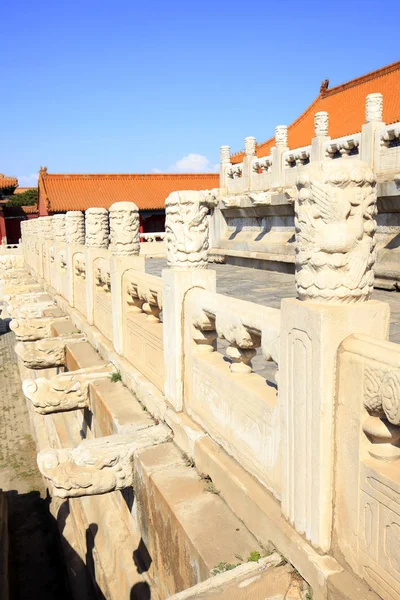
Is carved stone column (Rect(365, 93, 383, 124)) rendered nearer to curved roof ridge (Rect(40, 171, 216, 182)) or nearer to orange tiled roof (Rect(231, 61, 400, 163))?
orange tiled roof (Rect(231, 61, 400, 163))

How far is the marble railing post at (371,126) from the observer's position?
756 centimetres

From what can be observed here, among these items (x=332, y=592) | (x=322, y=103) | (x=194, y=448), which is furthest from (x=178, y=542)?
(x=322, y=103)

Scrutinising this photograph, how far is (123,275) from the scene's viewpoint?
5.13m

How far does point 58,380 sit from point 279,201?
6.42 m

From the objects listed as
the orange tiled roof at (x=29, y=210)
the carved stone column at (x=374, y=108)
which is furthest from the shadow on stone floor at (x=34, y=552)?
the orange tiled roof at (x=29, y=210)

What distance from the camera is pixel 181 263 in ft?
11.6

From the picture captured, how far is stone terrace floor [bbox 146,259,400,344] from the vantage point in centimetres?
607

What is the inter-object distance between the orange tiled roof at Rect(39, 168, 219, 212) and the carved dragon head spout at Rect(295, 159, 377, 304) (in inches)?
954

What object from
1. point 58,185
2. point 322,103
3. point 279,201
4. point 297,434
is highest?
point 322,103

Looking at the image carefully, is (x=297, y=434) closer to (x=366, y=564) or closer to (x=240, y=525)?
(x=366, y=564)

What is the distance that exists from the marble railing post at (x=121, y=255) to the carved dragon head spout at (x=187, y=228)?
5.39ft

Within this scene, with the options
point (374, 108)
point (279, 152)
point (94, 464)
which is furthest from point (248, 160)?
point (94, 464)

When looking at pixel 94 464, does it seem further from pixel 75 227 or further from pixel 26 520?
pixel 75 227

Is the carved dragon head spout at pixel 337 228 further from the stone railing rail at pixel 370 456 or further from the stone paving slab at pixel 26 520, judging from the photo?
the stone paving slab at pixel 26 520
